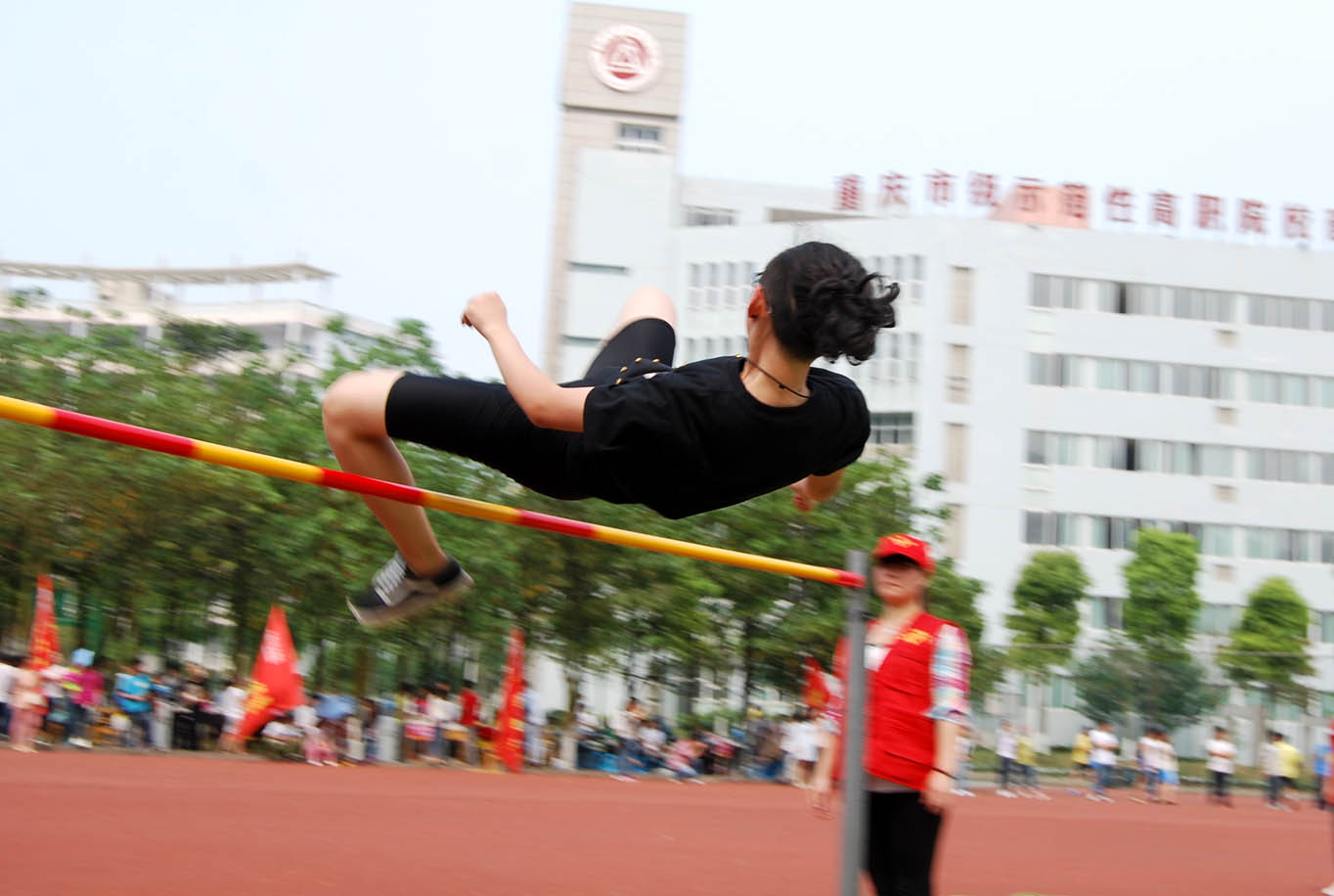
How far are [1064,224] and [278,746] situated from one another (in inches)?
1431

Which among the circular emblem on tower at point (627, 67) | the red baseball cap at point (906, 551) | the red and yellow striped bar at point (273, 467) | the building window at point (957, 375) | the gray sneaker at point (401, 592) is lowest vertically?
the gray sneaker at point (401, 592)

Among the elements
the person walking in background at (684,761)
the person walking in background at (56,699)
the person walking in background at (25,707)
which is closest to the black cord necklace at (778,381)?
the person walking in background at (25,707)

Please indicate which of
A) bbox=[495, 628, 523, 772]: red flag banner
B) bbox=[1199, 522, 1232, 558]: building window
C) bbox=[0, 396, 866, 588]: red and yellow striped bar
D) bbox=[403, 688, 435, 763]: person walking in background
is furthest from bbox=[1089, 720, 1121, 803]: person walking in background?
bbox=[1199, 522, 1232, 558]: building window

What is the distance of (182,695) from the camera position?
18.1 m

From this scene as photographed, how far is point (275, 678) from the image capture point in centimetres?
1563

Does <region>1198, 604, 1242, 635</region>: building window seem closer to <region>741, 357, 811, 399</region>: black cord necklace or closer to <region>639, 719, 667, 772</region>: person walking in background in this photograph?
<region>639, 719, 667, 772</region>: person walking in background

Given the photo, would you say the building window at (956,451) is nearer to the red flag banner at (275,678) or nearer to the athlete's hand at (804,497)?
the red flag banner at (275,678)

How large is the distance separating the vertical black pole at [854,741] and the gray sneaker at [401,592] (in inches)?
51.2

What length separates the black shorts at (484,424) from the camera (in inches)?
134

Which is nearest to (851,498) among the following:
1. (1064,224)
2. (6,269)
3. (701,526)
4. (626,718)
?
(701,526)

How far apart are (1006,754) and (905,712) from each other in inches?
783

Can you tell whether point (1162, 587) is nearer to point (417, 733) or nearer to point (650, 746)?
point (650, 746)

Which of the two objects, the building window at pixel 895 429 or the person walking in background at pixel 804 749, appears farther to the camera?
the building window at pixel 895 429

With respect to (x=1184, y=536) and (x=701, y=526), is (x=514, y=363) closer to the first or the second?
(x=701, y=526)
